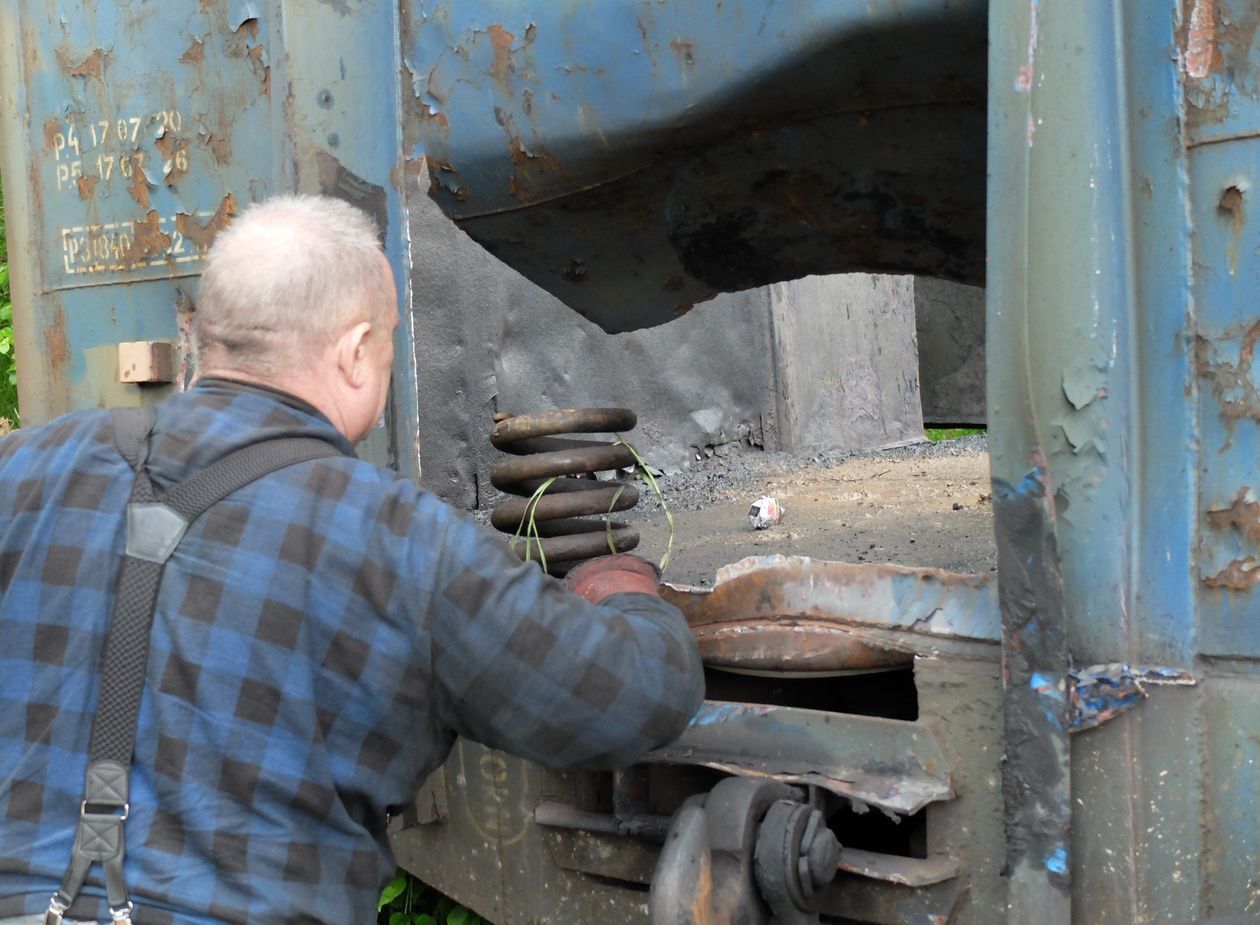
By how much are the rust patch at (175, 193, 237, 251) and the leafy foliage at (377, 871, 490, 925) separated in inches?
58.4

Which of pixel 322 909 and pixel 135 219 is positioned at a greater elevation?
pixel 135 219

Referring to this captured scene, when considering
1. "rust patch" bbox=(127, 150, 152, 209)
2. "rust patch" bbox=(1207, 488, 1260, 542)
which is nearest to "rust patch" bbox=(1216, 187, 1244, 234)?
"rust patch" bbox=(1207, 488, 1260, 542)

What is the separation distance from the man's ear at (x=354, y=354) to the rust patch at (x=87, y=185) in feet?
4.80

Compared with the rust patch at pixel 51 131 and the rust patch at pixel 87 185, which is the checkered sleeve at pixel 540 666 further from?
the rust patch at pixel 51 131

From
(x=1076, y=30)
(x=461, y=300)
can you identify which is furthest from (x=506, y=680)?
(x=461, y=300)

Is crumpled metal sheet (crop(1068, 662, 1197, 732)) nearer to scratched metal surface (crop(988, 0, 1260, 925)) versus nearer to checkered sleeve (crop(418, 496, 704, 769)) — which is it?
scratched metal surface (crop(988, 0, 1260, 925))

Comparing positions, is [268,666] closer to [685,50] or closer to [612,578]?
[612,578]

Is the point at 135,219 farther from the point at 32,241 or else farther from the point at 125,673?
the point at 125,673

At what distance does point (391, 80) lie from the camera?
7.89 feet

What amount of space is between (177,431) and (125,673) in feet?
0.89

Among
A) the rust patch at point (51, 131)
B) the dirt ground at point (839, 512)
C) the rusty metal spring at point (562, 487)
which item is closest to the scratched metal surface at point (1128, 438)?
the rusty metal spring at point (562, 487)

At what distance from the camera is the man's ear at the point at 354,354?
161cm

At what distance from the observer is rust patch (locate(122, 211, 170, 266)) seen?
2.71 metres

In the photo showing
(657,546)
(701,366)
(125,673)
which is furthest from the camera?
(701,366)
